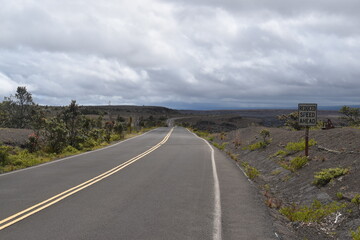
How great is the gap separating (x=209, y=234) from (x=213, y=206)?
2063 millimetres

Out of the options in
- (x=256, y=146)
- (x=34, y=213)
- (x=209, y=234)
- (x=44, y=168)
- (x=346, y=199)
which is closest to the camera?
(x=209, y=234)

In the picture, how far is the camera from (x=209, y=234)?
6.14 metres

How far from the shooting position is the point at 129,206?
26.2ft

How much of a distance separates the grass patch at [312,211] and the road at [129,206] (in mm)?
575

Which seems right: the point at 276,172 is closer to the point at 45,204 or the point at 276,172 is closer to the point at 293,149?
the point at 293,149

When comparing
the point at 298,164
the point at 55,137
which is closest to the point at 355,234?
the point at 298,164

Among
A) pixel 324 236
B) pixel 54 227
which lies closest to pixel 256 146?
pixel 324 236

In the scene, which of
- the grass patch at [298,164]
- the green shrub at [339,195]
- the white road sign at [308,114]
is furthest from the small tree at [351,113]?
the green shrub at [339,195]

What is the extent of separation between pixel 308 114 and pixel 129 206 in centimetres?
890

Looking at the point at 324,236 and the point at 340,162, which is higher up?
the point at 340,162

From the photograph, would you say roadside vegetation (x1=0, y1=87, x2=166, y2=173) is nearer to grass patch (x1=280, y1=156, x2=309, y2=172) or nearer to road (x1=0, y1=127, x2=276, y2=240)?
road (x1=0, y1=127, x2=276, y2=240)

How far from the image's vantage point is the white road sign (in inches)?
552

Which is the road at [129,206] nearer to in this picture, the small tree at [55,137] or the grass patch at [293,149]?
the grass patch at [293,149]

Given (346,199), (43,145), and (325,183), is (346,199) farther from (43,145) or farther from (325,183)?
(43,145)
